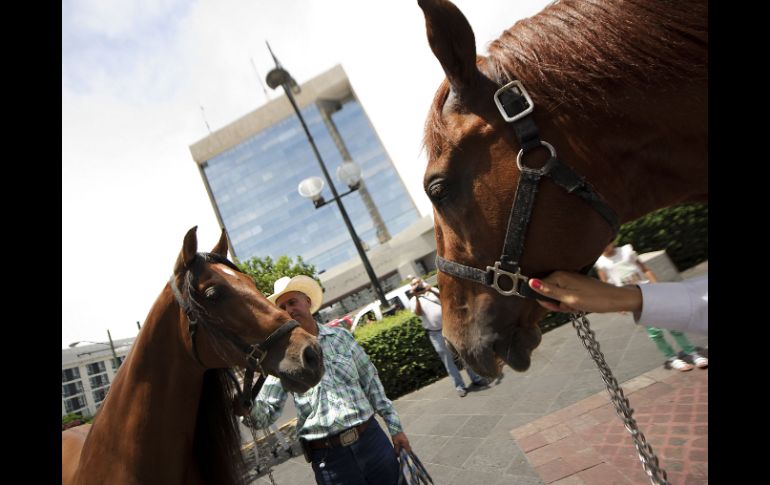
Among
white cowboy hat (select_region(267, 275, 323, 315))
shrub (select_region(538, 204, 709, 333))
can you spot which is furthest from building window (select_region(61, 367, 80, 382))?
white cowboy hat (select_region(267, 275, 323, 315))

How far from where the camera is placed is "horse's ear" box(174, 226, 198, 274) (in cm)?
203

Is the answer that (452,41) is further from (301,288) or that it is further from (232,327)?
(301,288)

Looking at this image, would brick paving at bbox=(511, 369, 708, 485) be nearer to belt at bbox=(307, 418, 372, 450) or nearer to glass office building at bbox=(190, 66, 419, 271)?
belt at bbox=(307, 418, 372, 450)

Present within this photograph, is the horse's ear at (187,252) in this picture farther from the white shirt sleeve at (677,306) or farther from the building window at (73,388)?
the building window at (73,388)

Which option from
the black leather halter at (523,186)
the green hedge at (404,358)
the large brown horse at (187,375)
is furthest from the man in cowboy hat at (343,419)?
the green hedge at (404,358)

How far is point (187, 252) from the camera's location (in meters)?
2.04

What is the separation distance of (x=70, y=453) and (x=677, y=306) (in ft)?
11.0

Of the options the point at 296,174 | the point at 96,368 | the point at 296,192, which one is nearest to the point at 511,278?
the point at 296,192

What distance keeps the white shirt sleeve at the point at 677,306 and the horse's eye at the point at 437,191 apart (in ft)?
2.26
